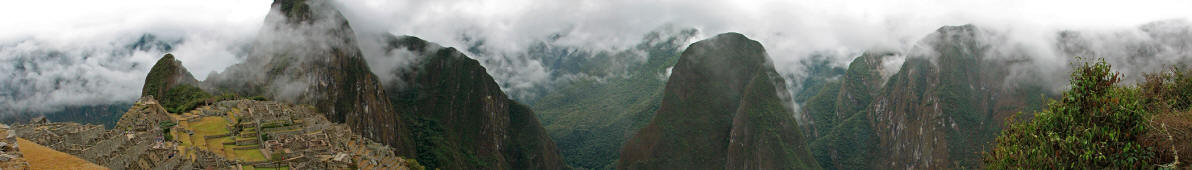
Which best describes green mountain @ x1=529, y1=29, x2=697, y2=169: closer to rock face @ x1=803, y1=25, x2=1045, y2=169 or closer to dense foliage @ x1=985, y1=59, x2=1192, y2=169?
rock face @ x1=803, y1=25, x2=1045, y2=169

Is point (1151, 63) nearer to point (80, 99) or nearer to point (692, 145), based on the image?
point (692, 145)

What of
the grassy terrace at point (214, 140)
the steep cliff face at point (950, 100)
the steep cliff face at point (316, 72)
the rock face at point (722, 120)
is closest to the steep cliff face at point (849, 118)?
the steep cliff face at point (950, 100)

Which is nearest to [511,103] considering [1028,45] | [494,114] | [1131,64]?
[494,114]

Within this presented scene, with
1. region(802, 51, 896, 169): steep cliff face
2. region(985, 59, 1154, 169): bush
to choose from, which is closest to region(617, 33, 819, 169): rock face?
region(802, 51, 896, 169): steep cliff face

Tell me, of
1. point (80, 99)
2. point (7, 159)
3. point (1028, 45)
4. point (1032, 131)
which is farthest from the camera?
point (1028, 45)

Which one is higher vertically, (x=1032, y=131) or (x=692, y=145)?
(x=1032, y=131)

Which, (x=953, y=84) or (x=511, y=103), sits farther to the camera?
(x=511, y=103)

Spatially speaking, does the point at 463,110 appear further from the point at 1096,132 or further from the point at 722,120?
the point at 1096,132

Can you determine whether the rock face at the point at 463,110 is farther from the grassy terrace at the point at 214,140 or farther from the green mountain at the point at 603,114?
the grassy terrace at the point at 214,140

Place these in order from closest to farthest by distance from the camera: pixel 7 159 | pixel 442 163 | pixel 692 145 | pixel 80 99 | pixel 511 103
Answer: pixel 7 159
pixel 80 99
pixel 442 163
pixel 692 145
pixel 511 103
